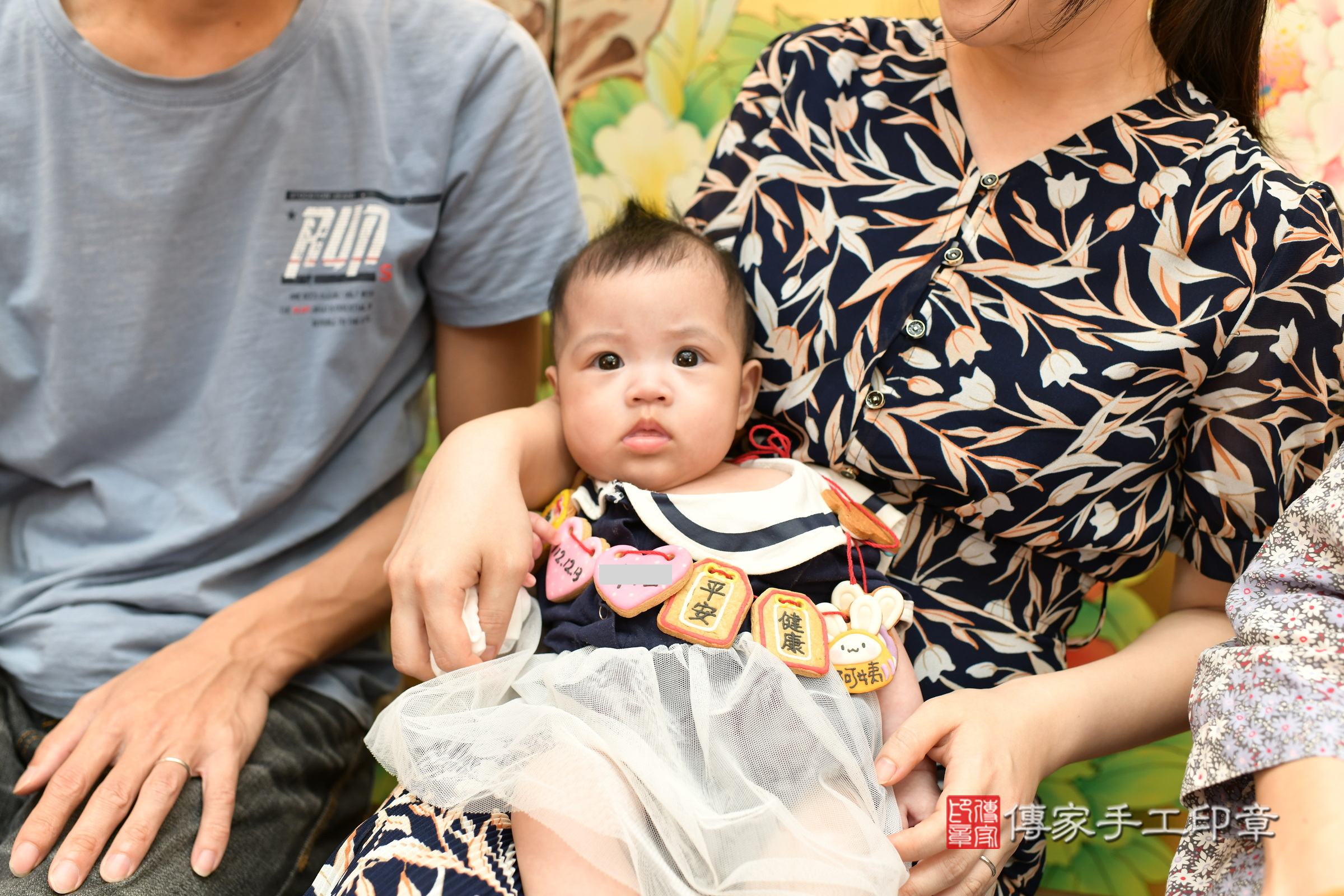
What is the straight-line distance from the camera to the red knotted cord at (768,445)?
1088mm

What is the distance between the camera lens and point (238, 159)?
1097 millimetres

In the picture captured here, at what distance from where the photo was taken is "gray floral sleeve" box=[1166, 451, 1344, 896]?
0.67 m

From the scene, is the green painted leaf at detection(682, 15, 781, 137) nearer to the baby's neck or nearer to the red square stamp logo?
the baby's neck

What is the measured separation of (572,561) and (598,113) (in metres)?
0.91

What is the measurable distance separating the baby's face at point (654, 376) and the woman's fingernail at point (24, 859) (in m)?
0.63

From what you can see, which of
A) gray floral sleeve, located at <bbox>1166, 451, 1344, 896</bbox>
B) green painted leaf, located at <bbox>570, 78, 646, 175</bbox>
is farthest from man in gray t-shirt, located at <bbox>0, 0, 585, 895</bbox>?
gray floral sleeve, located at <bbox>1166, 451, 1344, 896</bbox>

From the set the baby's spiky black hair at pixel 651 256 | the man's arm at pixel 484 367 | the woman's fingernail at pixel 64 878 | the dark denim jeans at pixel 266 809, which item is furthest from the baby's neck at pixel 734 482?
the woman's fingernail at pixel 64 878

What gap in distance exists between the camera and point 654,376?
3.28 feet

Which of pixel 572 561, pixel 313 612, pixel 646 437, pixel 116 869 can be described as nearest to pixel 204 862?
pixel 116 869

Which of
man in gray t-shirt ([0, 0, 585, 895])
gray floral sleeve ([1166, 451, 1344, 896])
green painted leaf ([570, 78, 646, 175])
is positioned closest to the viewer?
gray floral sleeve ([1166, 451, 1344, 896])

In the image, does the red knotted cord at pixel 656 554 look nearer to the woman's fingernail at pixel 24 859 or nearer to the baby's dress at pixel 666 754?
the baby's dress at pixel 666 754

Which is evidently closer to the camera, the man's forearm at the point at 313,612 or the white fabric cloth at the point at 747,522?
the white fabric cloth at the point at 747,522

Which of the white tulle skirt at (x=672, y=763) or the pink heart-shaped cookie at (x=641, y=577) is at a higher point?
the pink heart-shaped cookie at (x=641, y=577)

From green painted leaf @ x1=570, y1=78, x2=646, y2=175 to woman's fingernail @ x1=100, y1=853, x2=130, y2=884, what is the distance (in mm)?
1127
